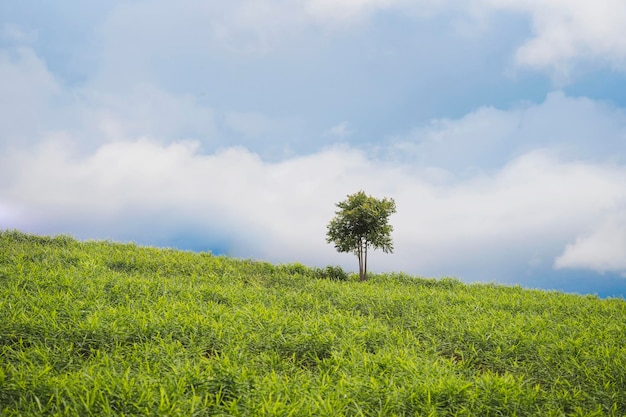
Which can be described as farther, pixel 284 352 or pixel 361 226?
pixel 361 226

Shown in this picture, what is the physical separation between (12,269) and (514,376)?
31.1 feet

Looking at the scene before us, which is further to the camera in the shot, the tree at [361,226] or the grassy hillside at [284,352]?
the tree at [361,226]

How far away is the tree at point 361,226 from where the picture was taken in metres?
15.8

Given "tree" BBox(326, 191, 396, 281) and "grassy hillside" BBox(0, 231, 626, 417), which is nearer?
"grassy hillside" BBox(0, 231, 626, 417)

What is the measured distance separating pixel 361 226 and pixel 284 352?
10282mm

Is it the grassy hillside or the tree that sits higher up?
the tree

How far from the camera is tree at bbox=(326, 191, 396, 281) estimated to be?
1580 centimetres

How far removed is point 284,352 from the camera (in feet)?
19.8

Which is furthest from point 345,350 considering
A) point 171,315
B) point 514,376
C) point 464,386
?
point 171,315

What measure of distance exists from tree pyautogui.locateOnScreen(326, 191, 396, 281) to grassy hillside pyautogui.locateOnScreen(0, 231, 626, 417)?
18.0 ft

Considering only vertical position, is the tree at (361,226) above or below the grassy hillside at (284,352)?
above

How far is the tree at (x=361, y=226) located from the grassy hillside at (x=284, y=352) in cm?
548

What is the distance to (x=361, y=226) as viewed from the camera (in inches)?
631

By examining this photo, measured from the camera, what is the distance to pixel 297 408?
172 inches
